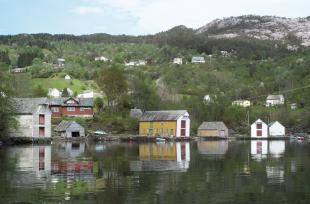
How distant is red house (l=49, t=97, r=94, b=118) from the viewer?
111m

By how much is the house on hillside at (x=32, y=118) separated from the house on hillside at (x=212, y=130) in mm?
35296

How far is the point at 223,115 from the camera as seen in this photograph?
12406 cm

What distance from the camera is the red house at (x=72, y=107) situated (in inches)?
4373

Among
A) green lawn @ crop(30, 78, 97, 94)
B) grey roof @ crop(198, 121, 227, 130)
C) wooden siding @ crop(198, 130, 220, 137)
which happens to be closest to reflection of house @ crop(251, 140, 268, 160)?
wooden siding @ crop(198, 130, 220, 137)

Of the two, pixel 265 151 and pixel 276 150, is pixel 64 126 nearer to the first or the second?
pixel 276 150

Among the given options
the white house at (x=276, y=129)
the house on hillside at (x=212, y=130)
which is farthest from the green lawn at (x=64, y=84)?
the white house at (x=276, y=129)


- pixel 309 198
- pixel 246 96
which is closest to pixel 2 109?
pixel 309 198

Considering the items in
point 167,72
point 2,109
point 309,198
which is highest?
point 167,72

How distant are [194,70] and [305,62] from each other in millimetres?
39408

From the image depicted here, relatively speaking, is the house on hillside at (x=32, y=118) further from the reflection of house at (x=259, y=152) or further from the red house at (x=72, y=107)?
the reflection of house at (x=259, y=152)

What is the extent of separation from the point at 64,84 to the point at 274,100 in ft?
201

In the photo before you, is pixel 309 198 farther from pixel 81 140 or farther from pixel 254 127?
pixel 254 127

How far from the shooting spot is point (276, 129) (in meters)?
125

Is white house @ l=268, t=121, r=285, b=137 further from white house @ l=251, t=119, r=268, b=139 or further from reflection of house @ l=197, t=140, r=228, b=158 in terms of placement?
reflection of house @ l=197, t=140, r=228, b=158
